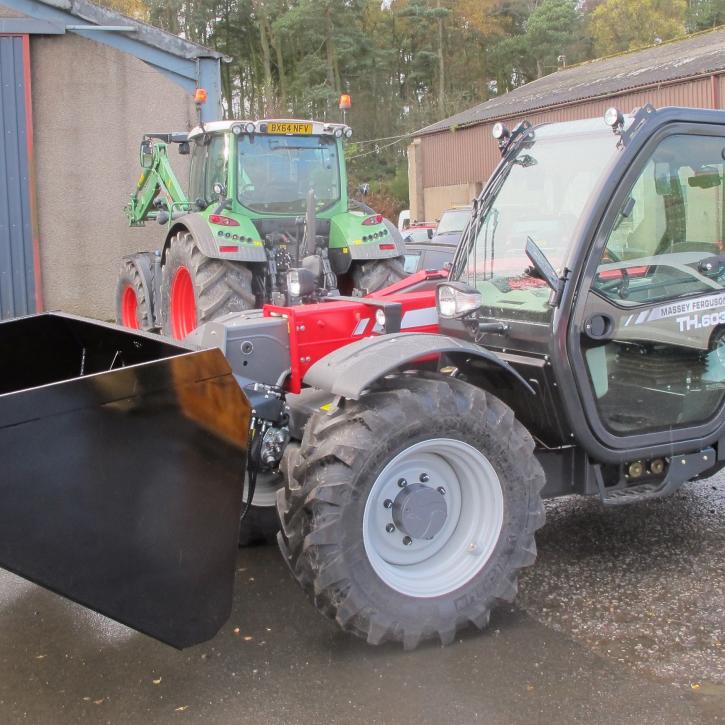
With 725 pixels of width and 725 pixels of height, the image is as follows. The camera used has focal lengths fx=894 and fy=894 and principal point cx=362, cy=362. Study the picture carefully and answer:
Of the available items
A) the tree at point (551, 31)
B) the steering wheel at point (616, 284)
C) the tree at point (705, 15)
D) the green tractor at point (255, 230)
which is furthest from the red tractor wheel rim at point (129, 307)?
the tree at point (705, 15)

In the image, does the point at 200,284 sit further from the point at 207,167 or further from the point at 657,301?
the point at 657,301

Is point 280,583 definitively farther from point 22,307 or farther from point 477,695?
point 22,307

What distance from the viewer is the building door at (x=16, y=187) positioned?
11734mm

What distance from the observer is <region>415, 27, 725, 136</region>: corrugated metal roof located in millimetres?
23094

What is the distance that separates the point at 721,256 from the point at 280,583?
2341 millimetres

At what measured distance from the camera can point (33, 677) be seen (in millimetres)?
3105

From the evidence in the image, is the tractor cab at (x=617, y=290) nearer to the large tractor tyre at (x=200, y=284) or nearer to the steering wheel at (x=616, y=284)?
the steering wheel at (x=616, y=284)

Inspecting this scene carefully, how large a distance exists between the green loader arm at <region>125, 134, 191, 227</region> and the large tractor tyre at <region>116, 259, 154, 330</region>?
77 cm

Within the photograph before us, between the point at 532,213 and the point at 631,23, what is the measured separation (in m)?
44.8

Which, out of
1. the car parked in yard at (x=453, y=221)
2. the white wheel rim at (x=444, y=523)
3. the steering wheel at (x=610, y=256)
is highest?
the car parked in yard at (x=453, y=221)

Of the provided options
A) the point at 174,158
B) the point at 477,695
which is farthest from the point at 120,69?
the point at 477,695

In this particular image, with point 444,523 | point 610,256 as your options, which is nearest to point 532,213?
point 610,256

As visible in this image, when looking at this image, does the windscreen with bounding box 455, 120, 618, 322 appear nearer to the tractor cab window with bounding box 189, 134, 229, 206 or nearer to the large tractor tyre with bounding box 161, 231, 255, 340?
the large tractor tyre with bounding box 161, 231, 255, 340

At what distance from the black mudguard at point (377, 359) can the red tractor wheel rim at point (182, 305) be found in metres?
4.84
